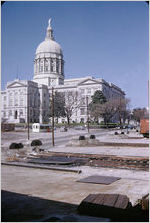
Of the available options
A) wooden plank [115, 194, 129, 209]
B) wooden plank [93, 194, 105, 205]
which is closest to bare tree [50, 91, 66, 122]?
wooden plank [93, 194, 105, 205]

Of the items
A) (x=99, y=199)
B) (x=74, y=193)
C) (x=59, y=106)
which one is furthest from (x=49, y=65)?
(x=99, y=199)

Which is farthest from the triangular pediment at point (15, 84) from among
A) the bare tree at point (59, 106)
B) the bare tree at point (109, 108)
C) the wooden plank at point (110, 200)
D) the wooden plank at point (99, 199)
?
the wooden plank at point (110, 200)

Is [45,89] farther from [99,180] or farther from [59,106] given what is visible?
[99,180]

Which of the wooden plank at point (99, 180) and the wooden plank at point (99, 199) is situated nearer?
the wooden plank at point (99, 199)

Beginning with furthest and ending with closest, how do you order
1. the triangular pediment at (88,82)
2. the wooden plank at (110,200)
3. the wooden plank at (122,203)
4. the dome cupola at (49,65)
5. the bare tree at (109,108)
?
the dome cupola at (49,65) < the triangular pediment at (88,82) < the bare tree at (109,108) < the wooden plank at (110,200) < the wooden plank at (122,203)

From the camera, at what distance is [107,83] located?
4500 inches

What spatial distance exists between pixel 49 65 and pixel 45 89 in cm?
1493

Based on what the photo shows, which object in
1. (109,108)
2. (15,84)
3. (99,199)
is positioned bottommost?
(99,199)

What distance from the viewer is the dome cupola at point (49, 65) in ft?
415

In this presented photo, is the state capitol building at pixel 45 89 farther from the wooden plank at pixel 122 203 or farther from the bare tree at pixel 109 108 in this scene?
the wooden plank at pixel 122 203

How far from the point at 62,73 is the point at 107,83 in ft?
97.1

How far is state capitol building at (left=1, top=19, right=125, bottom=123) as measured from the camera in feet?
352

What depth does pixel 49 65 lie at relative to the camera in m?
128

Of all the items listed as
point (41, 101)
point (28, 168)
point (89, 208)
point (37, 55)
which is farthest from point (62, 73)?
point (89, 208)
